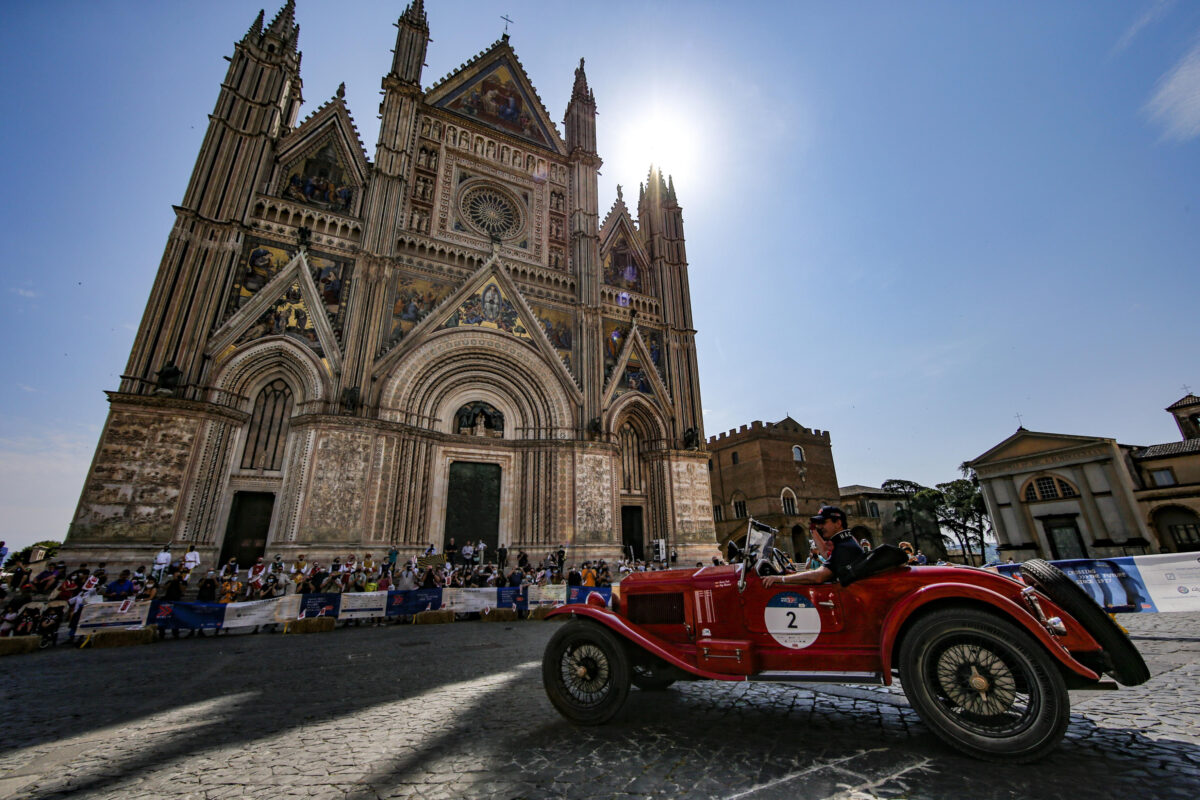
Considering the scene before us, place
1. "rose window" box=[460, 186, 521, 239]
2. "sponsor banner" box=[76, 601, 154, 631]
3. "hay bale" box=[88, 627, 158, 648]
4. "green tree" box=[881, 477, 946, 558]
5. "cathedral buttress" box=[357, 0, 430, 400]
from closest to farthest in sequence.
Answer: "hay bale" box=[88, 627, 158, 648]
"sponsor banner" box=[76, 601, 154, 631]
"cathedral buttress" box=[357, 0, 430, 400]
"rose window" box=[460, 186, 521, 239]
"green tree" box=[881, 477, 946, 558]

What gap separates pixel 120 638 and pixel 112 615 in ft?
2.03

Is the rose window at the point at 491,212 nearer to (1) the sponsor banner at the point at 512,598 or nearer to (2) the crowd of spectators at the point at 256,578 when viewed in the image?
(2) the crowd of spectators at the point at 256,578

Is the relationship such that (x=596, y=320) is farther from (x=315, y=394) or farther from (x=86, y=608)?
(x=86, y=608)

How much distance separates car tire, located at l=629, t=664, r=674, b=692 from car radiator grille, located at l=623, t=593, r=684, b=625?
0.37m

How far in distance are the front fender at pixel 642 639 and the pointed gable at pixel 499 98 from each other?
26.5 m

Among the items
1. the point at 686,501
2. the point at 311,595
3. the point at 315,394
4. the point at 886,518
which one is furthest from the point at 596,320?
the point at 886,518

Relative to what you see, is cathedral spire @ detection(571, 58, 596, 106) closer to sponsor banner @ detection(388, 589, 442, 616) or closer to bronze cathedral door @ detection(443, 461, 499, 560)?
bronze cathedral door @ detection(443, 461, 499, 560)

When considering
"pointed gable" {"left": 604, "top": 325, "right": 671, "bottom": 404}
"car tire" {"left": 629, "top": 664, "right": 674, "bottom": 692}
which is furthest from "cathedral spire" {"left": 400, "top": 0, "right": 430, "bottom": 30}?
"car tire" {"left": 629, "top": 664, "right": 674, "bottom": 692}

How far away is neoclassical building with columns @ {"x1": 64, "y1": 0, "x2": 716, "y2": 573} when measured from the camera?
50.2 feet

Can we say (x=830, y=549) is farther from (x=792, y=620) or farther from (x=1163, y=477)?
(x=1163, y=477)

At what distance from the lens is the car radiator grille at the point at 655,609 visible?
165 inches

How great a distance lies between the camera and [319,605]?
11414mm

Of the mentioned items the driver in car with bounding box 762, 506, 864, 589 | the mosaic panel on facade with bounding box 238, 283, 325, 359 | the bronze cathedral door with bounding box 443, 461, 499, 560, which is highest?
the mosaic panel on facade with bounding box 238, 283, 325, 359

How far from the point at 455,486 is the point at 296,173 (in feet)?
47.2
